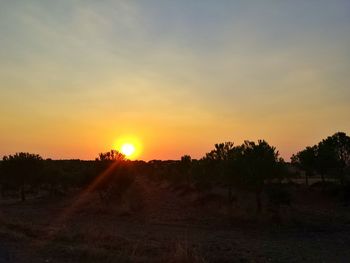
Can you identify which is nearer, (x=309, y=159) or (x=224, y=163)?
(x=224, y=163)

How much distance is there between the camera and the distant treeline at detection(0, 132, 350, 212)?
45.7 meters

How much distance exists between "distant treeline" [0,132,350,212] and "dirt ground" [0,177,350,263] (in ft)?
7.43

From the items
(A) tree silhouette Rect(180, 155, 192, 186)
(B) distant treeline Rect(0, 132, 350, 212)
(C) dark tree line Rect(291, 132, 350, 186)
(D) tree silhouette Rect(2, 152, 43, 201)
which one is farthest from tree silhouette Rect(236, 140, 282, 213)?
(A) tree silhouette Rect(180, 155, 192, 186)

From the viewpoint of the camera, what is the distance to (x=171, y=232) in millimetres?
31688

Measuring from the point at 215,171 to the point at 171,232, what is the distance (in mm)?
30180

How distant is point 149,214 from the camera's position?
1743 inches

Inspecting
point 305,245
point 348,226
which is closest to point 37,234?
point 305,245

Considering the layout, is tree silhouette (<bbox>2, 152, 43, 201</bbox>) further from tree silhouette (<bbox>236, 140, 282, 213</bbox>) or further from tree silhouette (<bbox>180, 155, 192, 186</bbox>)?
tree silhouette (<bbox>236, 140, 282, 213</bbox>)

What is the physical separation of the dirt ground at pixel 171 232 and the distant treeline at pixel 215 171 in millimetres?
2266

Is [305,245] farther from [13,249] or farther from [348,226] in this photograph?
[13,249]

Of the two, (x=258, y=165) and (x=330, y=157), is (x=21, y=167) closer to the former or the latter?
(x=258, y=165)

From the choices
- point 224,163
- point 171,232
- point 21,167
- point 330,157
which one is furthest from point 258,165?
point 21,167

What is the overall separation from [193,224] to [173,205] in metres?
15.5

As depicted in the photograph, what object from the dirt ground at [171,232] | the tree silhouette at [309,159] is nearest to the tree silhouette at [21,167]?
the dirt ground at [171,232]
